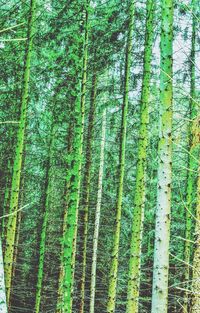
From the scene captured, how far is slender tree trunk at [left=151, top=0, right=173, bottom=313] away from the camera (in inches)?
239

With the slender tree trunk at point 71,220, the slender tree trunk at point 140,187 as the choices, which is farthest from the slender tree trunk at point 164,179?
the slender tree trunk at point 71,220

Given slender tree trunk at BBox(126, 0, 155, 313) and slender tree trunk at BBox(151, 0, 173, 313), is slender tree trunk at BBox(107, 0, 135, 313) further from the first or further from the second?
slender tree trunk at BBox(151, 0, 173, 313)

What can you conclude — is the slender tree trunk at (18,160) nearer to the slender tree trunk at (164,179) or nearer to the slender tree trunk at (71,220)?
the slender tree trunk at (71,220)

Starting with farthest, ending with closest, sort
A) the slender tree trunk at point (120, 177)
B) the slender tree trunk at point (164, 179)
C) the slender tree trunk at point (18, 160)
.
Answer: the slender tree trunk at point (120, 177), the slender tree trunk at point (18, 160), the slender tree trunk at point (164, 179)

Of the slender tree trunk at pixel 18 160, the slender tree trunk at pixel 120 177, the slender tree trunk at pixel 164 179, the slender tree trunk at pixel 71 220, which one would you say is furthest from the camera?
the slender tree trunk at pixel 120 177

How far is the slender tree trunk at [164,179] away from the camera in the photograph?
6059mm

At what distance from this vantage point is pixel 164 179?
6195mm

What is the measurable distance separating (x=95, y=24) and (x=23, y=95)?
288cm

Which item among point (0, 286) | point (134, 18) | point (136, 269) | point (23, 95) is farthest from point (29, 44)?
point (0, 286)

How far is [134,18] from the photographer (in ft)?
35.9

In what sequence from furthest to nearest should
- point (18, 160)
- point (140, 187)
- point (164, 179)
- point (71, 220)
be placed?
point (18, 160) < point (140, 187) < point (71, 220) < point (164, 179)

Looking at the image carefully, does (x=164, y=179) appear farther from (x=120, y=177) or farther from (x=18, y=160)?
(x=120, y=177)

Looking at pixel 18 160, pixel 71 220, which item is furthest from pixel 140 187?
pixel 18 160

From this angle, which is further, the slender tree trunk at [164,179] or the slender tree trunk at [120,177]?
the slender tree trunk at [120,177]
